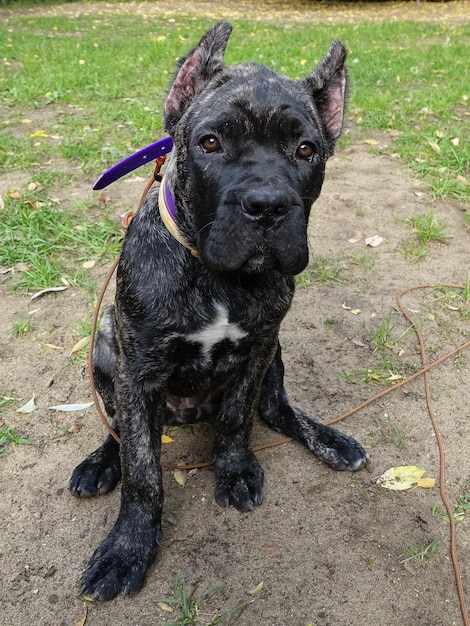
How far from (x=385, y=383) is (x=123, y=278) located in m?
1.97

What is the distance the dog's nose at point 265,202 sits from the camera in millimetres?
2221

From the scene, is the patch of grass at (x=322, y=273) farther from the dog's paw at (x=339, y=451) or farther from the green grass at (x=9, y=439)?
the green grass at (x=9, y=439)

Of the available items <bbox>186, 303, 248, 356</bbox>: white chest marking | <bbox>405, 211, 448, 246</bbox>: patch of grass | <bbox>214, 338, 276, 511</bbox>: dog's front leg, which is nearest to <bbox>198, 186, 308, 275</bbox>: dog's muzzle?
<bbox>186, 303, 248, 356</bbox>: white chest marking

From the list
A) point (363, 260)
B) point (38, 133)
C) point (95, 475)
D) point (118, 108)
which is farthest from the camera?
point (118, 108)

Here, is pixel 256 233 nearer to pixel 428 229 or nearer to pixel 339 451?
pixel 339 451

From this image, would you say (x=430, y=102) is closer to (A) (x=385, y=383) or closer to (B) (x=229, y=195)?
(A) (x=385, y=383)

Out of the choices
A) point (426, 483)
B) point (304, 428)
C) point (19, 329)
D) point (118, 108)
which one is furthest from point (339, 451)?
point (118, 108)

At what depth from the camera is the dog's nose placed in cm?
222

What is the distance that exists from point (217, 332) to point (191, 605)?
1155mm

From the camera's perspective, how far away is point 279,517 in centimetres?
297

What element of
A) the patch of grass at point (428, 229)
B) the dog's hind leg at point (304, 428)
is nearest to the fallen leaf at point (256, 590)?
the dog's hind leg at point (304, 428)

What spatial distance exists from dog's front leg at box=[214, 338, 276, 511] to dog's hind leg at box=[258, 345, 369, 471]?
30 centimetres

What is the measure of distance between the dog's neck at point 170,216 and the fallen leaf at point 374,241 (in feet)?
9.70

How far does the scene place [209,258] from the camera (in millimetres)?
2389
